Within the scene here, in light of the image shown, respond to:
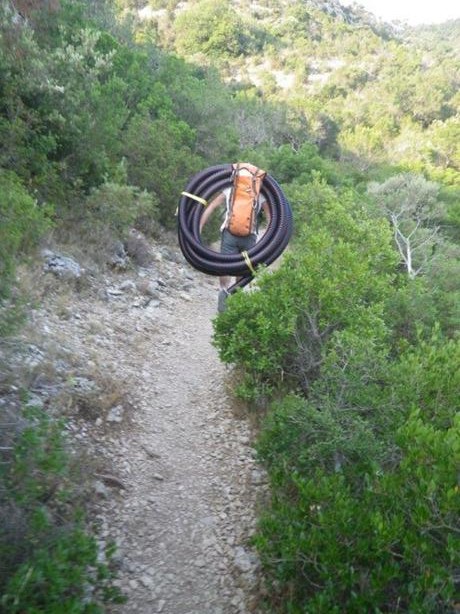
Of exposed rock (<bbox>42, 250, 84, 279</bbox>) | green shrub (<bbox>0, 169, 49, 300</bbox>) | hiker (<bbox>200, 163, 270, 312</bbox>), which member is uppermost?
hiker (<bbox>200, 163, 270, 312</bbox>)

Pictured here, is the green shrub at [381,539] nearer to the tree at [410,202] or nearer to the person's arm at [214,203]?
the person's arm at [214,203]

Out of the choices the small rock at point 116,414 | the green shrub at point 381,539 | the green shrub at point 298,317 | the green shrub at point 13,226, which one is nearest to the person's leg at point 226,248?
the green shrub at point 298,317

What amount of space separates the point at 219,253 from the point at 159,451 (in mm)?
3012

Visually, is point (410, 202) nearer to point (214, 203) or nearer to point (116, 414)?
point (214, 203)

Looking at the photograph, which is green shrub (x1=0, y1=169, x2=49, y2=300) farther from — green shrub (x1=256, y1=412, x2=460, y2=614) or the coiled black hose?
green shrub (x1=256, y1=412, x2=460, y2=614)

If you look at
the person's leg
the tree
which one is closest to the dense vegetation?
the tree

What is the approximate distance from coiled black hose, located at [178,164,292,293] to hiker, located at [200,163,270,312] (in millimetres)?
157

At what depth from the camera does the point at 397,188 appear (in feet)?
86.5

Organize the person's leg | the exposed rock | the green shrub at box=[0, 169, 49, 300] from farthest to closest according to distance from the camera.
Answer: the exposed rock
the person's leg
the green shrub at box=[0, 169, 49, 300]

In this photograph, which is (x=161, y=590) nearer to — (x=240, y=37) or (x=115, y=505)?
(x=115, y=505)

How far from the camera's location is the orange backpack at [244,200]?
21.4 feet

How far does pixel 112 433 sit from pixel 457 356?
325cm

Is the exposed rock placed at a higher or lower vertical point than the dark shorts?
lower

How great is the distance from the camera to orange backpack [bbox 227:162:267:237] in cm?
652
